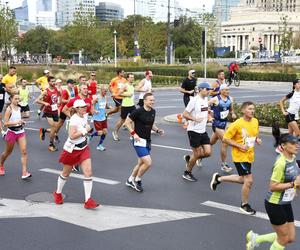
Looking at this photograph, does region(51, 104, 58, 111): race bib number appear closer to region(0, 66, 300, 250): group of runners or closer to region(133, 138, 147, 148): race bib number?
region(0, 66, 300, 250): group of runners

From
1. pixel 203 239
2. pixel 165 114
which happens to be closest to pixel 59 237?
pixel 203 239

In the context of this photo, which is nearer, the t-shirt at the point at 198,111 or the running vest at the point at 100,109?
the t-shirt at the point at 198,111

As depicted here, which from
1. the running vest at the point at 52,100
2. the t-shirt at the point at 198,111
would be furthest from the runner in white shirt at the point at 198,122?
the running vest at the point at 52,100

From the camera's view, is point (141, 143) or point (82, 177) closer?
point (141, 143)

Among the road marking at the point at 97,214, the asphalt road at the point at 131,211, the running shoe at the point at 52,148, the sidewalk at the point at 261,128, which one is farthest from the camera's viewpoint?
the sidewalk at the point at 261,128

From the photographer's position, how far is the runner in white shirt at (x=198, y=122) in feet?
29.9

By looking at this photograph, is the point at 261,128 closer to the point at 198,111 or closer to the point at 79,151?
the point at 198,111

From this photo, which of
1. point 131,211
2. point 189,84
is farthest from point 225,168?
point 189,84

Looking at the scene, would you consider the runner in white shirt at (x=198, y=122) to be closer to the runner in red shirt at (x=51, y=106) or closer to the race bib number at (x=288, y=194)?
the race bib number at (x=288, y=194)

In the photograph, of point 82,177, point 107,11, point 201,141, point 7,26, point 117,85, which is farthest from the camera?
point 107,11

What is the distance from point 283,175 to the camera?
5121 mm

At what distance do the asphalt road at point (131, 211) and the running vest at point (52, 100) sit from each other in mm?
1621

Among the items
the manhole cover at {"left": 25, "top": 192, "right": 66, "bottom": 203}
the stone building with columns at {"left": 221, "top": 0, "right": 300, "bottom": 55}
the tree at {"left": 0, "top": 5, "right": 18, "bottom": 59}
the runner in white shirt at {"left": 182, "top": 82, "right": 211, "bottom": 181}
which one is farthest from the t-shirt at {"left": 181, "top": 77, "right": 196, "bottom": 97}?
the stone building with columns at {"left": 221, "top": 0, "right": 300, "bottom": 55}

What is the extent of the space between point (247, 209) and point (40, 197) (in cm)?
333
